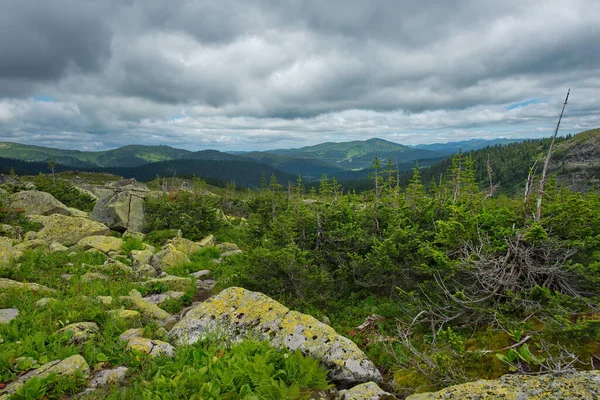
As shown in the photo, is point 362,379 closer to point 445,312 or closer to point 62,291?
point 445,312

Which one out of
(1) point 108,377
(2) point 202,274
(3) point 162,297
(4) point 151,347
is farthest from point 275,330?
(2) point 202,274

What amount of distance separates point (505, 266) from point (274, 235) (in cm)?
763

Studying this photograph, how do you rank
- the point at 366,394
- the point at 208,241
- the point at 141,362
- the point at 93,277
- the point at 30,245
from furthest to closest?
the point at 208,241
the point at 30,245
the point at 93,277
the point at 141,362
the point at 366,394

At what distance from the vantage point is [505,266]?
753 centimetres

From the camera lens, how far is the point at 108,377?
19.7 feet

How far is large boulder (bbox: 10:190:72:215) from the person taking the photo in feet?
83.5

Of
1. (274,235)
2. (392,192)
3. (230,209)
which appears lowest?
(230,209)

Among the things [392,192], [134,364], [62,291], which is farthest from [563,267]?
[62,291]

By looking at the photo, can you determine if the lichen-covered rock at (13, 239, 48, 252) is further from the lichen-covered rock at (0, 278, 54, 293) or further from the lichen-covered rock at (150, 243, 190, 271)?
the lichen-covered rock at (150, 243, 190, 271)

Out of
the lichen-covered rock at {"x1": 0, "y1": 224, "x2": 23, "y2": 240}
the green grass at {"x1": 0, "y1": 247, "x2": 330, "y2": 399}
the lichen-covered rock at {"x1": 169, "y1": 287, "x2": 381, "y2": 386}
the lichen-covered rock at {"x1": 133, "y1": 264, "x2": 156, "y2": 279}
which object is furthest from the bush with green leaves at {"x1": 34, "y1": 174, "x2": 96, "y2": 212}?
the lichen-covered rock at {"x1": 169, "y1": 287, "x2": 381, "y2": 386}

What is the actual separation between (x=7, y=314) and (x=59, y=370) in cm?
431

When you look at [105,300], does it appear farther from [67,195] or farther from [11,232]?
[67,195]

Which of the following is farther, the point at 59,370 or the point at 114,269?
the point at 114,269

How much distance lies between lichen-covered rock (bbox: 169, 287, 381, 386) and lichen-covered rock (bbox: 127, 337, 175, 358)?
19.0 inches
